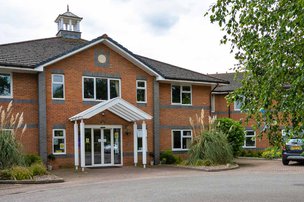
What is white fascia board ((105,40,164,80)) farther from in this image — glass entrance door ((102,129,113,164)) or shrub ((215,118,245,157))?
shrub ((215,118,245,157))

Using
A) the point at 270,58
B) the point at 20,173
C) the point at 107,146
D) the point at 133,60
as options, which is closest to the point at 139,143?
the point at 107,146

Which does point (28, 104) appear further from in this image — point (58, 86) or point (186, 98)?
point (186, 98)

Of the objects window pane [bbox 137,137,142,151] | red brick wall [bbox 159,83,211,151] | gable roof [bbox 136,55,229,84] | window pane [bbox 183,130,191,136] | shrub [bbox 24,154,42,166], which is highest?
gable roof [bbox 136,55,229,84]

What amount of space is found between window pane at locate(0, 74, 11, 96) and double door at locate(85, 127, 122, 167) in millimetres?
4166

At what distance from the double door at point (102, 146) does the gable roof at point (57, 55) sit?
152 inches

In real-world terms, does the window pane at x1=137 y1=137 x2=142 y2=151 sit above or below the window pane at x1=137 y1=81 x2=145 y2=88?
below

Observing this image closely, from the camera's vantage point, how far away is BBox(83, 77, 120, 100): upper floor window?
2091 cm

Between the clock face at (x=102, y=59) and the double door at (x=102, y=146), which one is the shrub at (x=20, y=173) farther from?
the clock face at (x=102, y=59)

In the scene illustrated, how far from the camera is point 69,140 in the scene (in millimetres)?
20078

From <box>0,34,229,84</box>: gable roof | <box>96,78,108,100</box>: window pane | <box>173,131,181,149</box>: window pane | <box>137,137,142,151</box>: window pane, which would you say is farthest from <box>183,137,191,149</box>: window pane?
<box>96,78,108,100</box>: window pane

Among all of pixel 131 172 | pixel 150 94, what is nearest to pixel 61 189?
pixel 131 172

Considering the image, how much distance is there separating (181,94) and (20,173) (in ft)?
39.6

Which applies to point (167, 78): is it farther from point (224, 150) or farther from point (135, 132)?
point (224, 150)

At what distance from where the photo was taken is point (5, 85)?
19.0 metres
